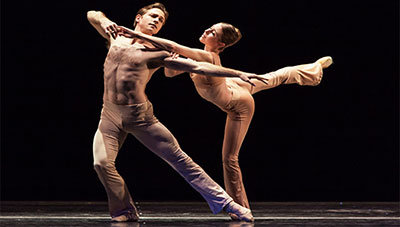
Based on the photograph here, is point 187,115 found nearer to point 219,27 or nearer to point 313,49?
point 313,49

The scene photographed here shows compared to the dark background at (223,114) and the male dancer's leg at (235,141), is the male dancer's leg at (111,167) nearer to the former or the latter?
the male dancer's leg at (235,141)

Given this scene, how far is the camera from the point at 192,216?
3.98 metres

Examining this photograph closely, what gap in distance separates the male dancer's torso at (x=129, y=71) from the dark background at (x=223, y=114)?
87.6 inches

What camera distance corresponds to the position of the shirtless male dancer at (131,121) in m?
3.49

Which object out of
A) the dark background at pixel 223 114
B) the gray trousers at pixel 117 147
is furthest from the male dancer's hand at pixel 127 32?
the dark background at pixel 223 114

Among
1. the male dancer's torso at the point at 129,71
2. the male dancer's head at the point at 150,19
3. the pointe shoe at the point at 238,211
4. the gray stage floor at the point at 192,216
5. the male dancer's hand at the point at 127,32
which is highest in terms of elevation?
the male dancer's head at the point at 150,19

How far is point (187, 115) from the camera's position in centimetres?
582

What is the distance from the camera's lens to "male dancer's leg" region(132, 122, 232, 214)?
3535 millimetres

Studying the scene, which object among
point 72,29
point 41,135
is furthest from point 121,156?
point 72,29

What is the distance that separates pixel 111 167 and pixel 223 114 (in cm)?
263

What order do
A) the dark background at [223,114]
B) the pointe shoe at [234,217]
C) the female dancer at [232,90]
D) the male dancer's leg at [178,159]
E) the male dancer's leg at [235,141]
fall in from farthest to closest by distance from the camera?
the dark background at [223,114]
the male dancer's leg at [235,141]
the female dancer at [232,90]
the pointe shoe at [234,217]
the male dancer's leg at [178,159]

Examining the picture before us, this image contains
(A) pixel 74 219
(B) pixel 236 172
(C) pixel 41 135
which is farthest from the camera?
(C) pixel 41 135

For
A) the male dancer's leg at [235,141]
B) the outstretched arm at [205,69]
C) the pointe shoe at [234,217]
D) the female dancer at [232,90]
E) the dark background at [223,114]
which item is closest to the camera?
the outstretched arm at [205,69]

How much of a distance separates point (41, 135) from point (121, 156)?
2.41 ft
